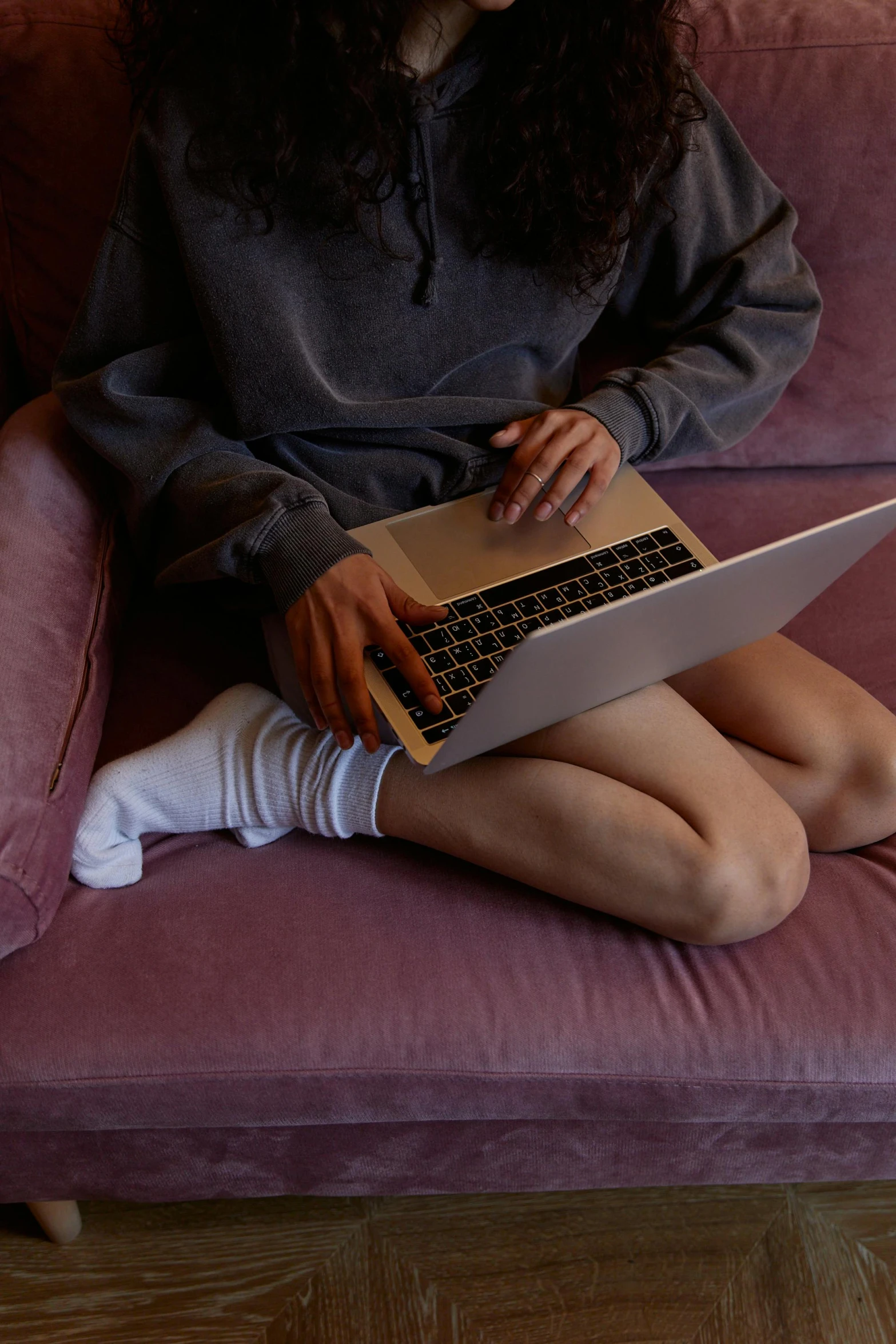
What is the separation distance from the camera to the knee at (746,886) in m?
0.87

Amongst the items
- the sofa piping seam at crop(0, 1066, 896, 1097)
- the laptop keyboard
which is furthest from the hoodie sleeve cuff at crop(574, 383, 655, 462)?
the sofa piping seam at crop(0, 1066, 896, 1097)

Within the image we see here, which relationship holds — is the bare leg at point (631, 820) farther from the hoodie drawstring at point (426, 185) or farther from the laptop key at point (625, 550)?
the hoodie drawstring at point (426, 185)

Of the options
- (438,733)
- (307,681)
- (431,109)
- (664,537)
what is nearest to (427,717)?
(438,733)

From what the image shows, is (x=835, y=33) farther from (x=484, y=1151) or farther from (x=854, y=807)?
(x=484, y=1151)

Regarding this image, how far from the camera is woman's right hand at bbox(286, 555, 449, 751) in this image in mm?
871

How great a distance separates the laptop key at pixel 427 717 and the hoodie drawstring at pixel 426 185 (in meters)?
0.44

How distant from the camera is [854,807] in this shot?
99 cm

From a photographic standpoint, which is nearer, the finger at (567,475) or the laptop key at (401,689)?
the laptop key at (401,689)

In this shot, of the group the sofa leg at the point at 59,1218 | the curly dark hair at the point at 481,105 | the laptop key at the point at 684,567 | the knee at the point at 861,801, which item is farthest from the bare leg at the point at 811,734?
the sofa leg at the point at 59,1218

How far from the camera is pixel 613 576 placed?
984mm

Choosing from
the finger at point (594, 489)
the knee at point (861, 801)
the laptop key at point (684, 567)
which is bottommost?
the knee at point (861, 801)

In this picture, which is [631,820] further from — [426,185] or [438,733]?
[426,185]

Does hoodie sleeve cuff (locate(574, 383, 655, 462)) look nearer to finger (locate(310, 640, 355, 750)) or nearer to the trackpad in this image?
the trackpad

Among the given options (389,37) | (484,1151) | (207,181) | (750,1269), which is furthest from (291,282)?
(750,1269)
